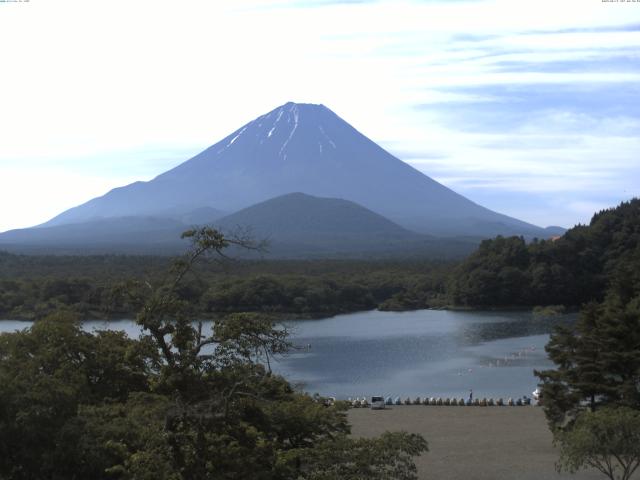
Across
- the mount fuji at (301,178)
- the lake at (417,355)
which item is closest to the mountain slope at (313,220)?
the mount fuji at (301,178)

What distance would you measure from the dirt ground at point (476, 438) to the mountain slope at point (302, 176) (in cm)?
12219

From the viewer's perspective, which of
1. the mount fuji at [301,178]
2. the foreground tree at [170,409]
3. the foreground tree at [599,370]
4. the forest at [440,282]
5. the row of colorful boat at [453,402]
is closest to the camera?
the foreground tree at [170,409]

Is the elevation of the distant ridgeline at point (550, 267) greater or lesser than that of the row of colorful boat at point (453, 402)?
greater

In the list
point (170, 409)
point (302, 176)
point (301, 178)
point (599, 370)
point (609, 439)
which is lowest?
point (609, 439)

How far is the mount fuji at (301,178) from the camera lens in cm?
14650

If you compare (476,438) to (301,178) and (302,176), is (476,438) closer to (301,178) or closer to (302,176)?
(301,178)

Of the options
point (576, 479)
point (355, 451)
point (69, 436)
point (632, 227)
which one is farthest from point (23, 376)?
point (632, 227)

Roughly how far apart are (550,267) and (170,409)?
41.7m

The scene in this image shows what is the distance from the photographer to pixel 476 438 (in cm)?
1547

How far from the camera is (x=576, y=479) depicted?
12438mm

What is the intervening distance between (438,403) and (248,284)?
23981 mm

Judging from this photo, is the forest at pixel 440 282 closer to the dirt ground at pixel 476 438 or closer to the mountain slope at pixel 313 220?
the dirt ground at pixel 476 438

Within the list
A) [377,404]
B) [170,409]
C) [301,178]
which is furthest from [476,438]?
[301,178]

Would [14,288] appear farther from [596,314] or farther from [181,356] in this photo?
[181,356]
